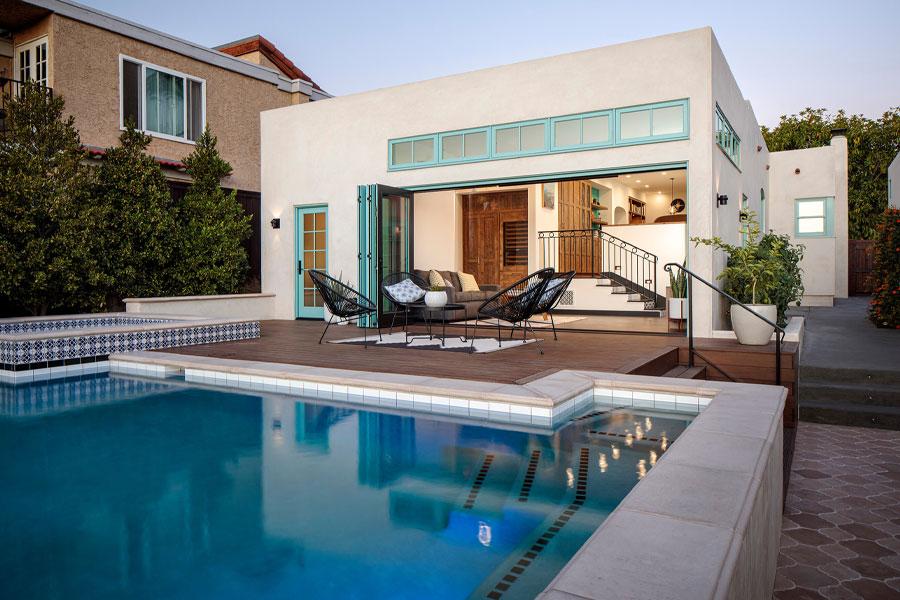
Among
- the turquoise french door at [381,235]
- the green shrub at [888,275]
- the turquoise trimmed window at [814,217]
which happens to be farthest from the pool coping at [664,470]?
the turquoise trimmed window at [814,217]

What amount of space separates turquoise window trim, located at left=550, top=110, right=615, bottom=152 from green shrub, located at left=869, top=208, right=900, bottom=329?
4.36 m

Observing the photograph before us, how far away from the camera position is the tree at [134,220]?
8875mm

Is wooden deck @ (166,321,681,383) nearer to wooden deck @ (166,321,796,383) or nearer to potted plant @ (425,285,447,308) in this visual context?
wooden deck @ (166,321,796,383)

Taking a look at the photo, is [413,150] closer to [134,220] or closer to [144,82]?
[134,220]

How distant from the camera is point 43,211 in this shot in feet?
26.1

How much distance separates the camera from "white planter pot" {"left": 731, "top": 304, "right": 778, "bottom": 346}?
21.2 ft

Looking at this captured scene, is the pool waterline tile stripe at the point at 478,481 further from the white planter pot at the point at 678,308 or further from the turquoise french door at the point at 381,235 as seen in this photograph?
the turquoise french door at the point at 381,235

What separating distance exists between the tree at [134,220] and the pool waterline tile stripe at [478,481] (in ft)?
24.7

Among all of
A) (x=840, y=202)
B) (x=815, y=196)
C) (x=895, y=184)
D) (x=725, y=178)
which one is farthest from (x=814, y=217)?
(x=725, y=178)

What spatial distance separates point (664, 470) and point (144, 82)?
37.1 ft

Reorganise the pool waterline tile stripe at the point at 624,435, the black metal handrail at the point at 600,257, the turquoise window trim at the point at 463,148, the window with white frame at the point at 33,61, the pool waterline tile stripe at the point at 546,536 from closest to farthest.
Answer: the pool waterline tile stripe at the point at 546,536 < the pool waterline tile stripe at the point at 624,435 < the turquoise window trim at the point at 463,148 < the window with white frame at the point at 33,61 < the black metal handrail at the point at 600,257

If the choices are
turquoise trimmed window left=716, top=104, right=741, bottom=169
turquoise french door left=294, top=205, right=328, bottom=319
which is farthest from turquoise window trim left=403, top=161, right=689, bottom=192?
turquoise french door left=294, top=205, right=328, bottom=319

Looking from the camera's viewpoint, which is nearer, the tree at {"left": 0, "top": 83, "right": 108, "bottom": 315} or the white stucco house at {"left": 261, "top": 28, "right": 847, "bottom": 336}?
the white stucco house at {"left": 261, "top": 28, "right": 847, "bottom": 336}

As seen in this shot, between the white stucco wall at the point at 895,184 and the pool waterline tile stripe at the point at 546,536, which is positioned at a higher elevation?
the white stucco wall at the point at 895,184
